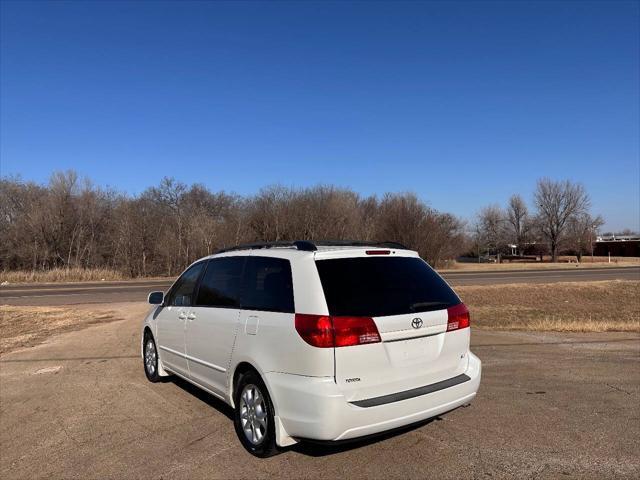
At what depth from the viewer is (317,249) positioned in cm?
432

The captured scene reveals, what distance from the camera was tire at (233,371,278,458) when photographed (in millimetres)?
4164

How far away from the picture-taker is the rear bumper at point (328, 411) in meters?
3.75

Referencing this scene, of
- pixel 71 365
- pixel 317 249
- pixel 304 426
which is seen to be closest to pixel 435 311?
pixel 317 249

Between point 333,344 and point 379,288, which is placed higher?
point 379,288

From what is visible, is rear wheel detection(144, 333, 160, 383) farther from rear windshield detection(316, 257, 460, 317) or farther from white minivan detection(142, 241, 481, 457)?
rear windshield detection(316, 257, 460, 317)

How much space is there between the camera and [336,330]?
12.6 ft

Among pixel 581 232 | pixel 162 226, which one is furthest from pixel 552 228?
pixel 162 226

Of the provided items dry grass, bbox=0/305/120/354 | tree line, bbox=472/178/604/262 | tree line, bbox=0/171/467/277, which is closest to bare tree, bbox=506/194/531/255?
tree line, bbox=472/178/604/262

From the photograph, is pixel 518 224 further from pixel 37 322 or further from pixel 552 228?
pixel 37 322

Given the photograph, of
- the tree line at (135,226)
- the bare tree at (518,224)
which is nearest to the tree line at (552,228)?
the bare tree at (518,224)

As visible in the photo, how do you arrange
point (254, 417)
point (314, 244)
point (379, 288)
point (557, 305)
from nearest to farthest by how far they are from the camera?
point (379, 288), point (254, 417), point (314, 244), point (557, 305)

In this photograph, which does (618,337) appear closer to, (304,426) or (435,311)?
(435,311)

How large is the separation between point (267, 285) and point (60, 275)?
39.0m

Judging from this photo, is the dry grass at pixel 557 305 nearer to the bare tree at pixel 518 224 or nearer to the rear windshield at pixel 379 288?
the rear windshield at pixel 379 288
